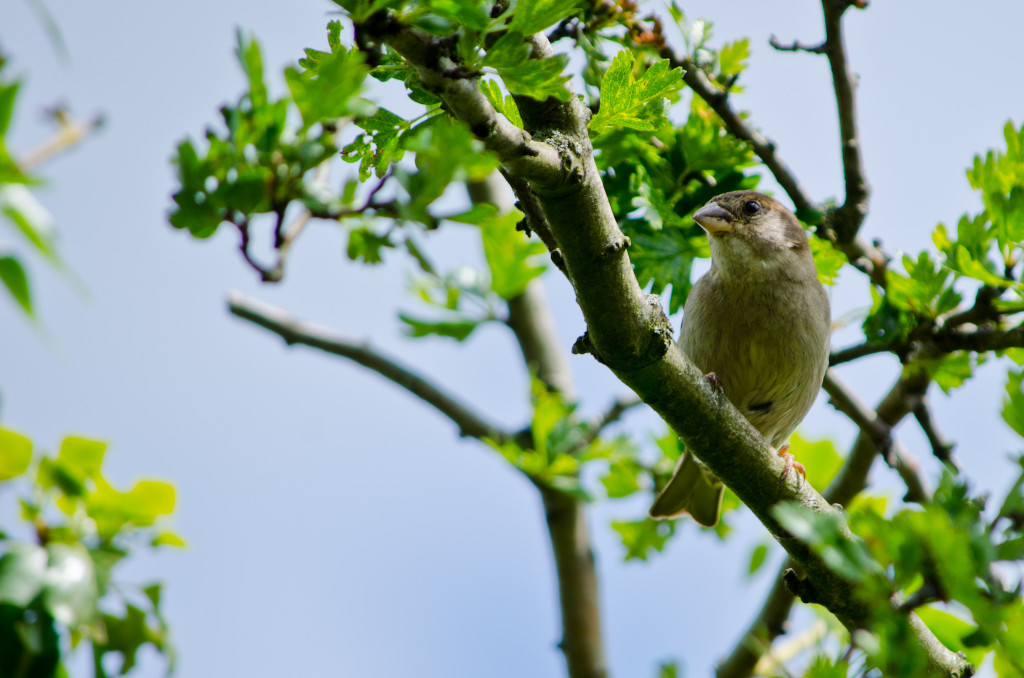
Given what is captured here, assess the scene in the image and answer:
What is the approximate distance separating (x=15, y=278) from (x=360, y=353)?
4387mm

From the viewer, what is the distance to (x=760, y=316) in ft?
13.2

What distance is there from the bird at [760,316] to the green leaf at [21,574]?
2623 millimetres

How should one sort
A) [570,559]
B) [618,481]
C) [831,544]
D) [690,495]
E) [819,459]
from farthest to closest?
[570,559] → [819,459] → [618,481] → [690,495] → [831,544]

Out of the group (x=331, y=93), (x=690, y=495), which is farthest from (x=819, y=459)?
(x=331, y=93)

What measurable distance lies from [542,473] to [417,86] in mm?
2384

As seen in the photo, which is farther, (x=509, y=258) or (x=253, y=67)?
(x=509, y=258)

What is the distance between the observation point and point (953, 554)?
1395 mm

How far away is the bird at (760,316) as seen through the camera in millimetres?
3971

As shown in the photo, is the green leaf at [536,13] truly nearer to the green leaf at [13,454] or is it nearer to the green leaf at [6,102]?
the green leaf at [6,102]

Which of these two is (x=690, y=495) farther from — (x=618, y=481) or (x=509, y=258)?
(x=509, y=258)

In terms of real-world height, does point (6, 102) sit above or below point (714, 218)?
below

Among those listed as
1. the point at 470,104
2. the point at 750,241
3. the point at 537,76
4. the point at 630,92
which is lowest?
Answer: the point at 470,104

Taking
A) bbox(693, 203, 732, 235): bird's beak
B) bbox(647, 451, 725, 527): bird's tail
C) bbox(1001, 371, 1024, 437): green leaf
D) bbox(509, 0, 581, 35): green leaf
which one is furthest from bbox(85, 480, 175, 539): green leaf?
bbox(647, 451, 725, 527): bird's tail

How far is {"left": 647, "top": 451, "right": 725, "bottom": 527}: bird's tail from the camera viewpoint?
4535mm
